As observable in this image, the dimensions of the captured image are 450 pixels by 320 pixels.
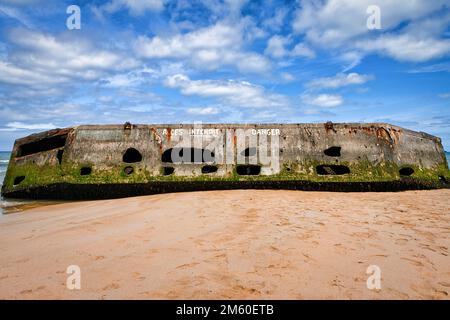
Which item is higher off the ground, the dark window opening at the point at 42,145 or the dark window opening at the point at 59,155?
the dark window opening at the point at 42,145

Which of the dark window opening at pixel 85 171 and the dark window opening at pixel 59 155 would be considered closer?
the dark window opening at pixel 85 171

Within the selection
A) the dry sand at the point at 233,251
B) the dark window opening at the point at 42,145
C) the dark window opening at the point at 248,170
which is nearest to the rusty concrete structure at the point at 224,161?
the dark window opening at the point at 248,170

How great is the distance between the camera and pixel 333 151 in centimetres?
A: 631

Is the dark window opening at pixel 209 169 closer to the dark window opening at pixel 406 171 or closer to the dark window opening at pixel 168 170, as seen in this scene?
the dark window opening at pixel 168 170

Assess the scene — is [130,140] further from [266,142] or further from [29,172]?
[266,142]

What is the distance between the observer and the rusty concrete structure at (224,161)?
593 centimetres

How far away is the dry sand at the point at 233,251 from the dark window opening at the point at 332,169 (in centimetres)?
159

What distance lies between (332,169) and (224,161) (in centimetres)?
236

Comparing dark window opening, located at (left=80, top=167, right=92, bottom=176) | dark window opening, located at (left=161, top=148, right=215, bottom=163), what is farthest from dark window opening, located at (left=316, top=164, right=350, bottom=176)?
dark window opening, located at (left=80, top=167, right=92, bottom=176)

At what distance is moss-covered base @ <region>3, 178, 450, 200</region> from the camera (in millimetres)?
5832

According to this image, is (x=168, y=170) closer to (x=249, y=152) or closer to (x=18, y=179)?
(x=249, y=152)

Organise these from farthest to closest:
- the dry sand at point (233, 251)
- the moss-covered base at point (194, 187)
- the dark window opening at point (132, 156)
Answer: the dark window opening at point (132, 156) < the moss-covered base at point (194, 187) < the dry sand at point (233, 251)
